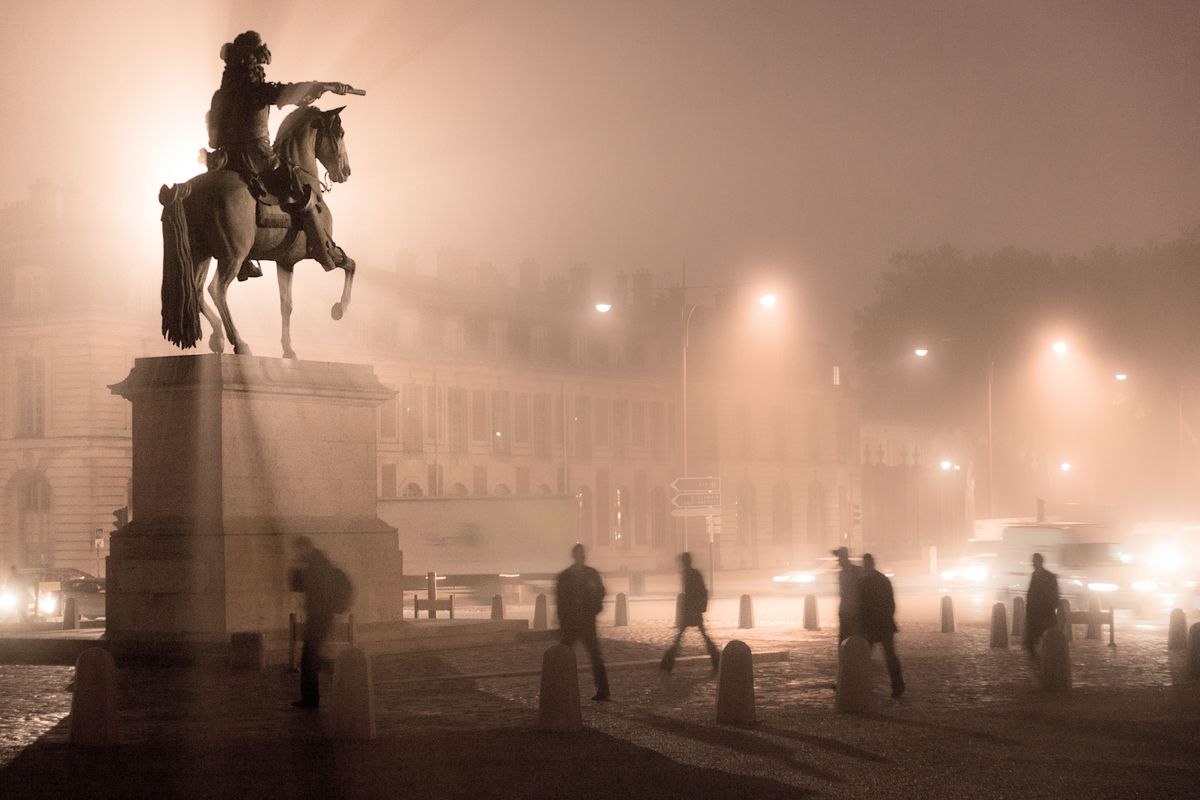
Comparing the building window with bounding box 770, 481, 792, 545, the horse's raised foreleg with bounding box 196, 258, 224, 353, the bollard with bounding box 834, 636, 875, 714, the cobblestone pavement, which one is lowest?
the cobblestone pavement

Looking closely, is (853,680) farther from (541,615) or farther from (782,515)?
(782,515)

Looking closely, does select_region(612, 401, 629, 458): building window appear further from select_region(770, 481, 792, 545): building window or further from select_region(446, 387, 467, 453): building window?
select_region(770, 481, 792, 545): building window

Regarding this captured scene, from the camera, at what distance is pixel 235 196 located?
22.1 m

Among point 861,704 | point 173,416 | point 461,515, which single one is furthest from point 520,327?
point 861,704

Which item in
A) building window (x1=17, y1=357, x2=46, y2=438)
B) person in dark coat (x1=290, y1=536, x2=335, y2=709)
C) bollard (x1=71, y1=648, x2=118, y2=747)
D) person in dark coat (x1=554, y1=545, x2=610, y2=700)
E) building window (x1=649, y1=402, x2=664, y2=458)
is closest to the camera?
bollard (x1=71, y1=648, x2=118, y2=747)

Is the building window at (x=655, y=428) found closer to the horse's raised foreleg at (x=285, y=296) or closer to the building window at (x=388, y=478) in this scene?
the building window at (x=388, y=478)

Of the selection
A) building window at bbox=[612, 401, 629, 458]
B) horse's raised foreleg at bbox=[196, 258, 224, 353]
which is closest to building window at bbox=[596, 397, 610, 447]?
building window at bbox=[612, 401, 629, 458]

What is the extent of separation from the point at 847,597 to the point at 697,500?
22240 millimetres

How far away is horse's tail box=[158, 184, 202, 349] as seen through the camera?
2212cm

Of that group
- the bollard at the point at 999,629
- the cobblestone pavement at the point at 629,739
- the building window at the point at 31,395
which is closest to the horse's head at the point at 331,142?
the cobblestone pavement at the point at 629,739

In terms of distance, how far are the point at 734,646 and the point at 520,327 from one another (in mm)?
67824

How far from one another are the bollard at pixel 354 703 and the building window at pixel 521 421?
66367 mm

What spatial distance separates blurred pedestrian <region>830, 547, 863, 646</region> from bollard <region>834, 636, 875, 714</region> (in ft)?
8.27

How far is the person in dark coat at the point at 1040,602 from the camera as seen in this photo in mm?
23000
